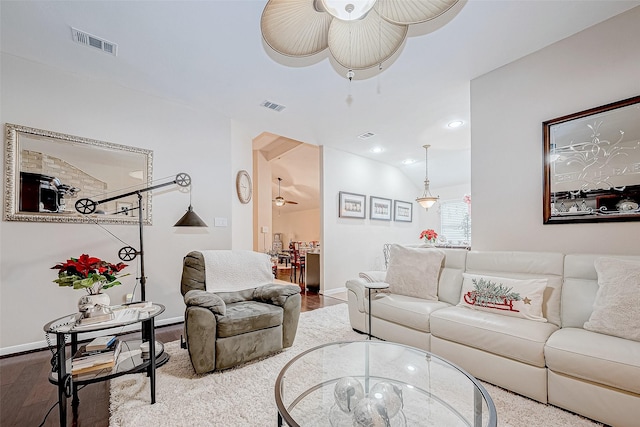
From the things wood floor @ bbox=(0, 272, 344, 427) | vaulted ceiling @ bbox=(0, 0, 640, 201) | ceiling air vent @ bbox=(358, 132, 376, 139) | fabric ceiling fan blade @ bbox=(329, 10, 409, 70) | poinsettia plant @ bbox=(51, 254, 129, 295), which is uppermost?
vaulted ceiling @ bbox=(0, 0, 640, 201)

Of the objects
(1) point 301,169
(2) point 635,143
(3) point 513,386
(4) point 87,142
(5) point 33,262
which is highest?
(1) point 301,169

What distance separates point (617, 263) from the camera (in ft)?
5.98

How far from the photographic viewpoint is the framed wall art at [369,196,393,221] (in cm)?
588

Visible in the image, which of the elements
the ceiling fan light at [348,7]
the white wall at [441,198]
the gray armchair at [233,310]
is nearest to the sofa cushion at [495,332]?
the gray armchair at [233,310]

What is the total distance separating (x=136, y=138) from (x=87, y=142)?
18.3 inches

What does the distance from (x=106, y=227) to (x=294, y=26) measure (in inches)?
117

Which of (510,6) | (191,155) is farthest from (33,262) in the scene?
(510,6)

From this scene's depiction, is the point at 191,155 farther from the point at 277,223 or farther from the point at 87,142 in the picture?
the point at 277,223

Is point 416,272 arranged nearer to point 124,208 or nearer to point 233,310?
point 233,310

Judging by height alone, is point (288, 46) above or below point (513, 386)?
above

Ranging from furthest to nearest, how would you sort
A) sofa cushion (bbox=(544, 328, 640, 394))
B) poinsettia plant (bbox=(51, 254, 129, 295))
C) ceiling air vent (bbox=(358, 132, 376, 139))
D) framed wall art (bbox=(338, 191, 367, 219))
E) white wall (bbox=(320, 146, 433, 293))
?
framed wall art (bbox=(338, 191, 367, 219)) < white wall (bbox=(320, 146, 433, 293)) < ceiling air vent (bbox=(358, 132, 376, 139)) < poinsettia plant (bbox=(51, 254, 129, 295)) < sofa cushion (bbox=(544, 328, 640, 394))

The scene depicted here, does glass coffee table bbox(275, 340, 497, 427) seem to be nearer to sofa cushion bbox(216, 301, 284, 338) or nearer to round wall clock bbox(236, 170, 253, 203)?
sofa cushion bbox(216, 301, 284, 338)

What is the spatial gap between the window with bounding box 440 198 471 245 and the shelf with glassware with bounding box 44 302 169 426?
6318 millimetres

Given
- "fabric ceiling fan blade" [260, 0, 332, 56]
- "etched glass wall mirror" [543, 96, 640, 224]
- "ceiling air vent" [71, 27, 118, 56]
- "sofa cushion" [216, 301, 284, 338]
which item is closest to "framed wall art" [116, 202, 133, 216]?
"ceiling air vent" [71, 27, 118, 56]
